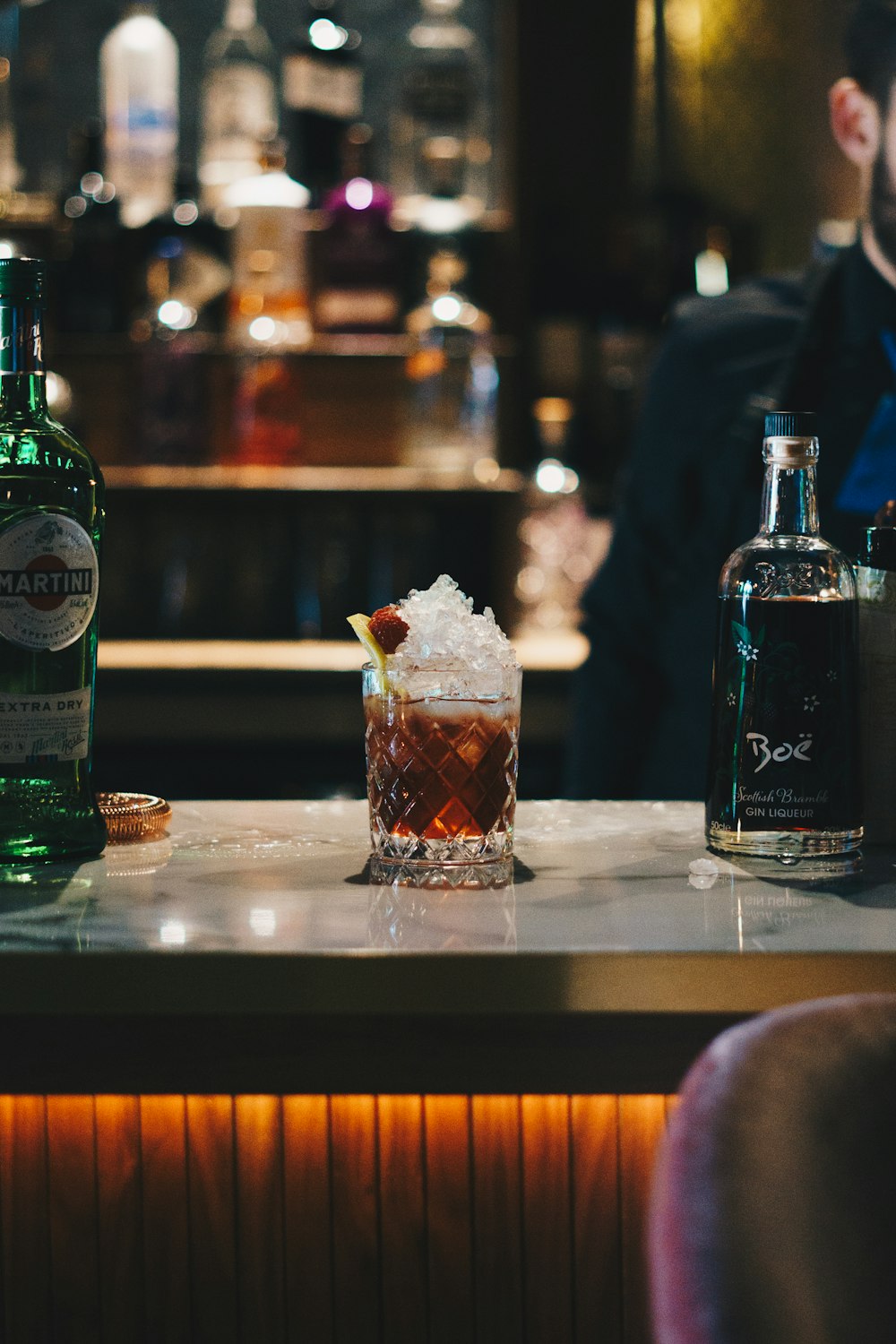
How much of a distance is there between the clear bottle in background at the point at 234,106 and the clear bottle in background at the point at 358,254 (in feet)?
0.59

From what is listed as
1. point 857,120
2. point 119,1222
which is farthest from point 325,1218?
point 857,120

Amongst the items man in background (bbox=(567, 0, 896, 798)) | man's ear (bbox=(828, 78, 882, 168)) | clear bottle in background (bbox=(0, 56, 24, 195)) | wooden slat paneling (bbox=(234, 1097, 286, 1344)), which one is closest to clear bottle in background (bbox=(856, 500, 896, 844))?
wooden slat paneling (bbox=(234, 1097, 286, 1344))

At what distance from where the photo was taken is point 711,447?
2006mm

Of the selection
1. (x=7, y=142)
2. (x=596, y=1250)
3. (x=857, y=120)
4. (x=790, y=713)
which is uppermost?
(x=7, y=142)

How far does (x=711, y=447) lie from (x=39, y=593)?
121 cm

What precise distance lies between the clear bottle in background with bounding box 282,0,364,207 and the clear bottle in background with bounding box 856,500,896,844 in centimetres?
229

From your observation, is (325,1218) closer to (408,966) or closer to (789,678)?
(408,966)

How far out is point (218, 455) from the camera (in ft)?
10.3

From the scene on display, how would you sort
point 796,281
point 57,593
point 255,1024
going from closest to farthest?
1. point 255,1024
2. point 57,593
3. point 796,281

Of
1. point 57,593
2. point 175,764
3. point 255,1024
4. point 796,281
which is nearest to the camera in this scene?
point 255,1024

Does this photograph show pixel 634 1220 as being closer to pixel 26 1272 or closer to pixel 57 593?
pixel 26 1272

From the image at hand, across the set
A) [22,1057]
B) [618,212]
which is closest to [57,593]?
[22,1057]

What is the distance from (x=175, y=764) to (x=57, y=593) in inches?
73.1

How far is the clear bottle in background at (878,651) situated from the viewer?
1.04m
